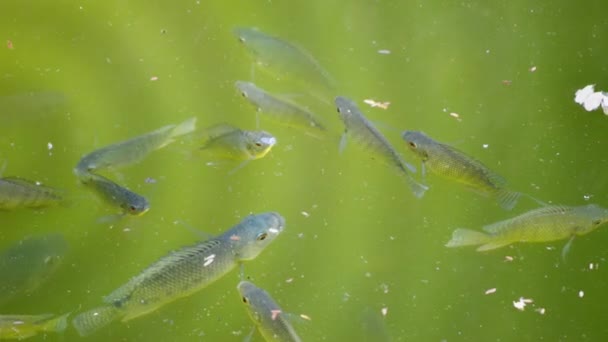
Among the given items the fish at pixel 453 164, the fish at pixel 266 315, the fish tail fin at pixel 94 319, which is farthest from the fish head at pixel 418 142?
the fish tail fin at pixel 94 319

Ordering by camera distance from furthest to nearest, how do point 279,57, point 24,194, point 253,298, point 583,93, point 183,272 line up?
point 583,93 < point 279,57 < point 24,194 < point 253,298 < point 183,272

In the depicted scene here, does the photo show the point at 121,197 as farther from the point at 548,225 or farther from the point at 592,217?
the point at 592,217

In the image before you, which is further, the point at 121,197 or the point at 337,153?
the point at 337,153

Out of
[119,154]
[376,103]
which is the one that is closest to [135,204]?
[119,154]

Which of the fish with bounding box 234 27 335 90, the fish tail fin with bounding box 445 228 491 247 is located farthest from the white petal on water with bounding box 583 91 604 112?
the fish with bounding box 234 27 335 90

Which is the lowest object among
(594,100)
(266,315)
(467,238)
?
(266,315)

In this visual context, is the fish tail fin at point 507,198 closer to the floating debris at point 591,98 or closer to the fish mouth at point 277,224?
the floating debris at point 591,98
